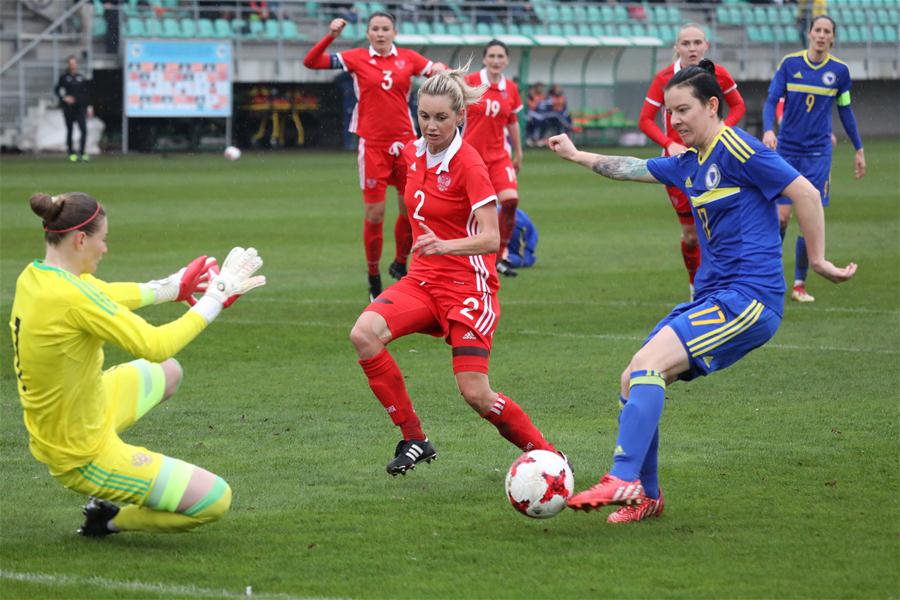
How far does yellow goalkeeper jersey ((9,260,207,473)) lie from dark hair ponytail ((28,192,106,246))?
150 millimetres

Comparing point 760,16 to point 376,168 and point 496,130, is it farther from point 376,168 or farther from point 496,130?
point 376,168

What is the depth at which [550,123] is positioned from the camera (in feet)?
125

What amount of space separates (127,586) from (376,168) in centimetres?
770

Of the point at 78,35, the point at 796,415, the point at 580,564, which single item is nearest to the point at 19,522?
the point at 580,564

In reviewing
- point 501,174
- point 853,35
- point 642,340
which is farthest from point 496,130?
point 853,35

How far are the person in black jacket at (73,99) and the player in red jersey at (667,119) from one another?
21390 millimetres

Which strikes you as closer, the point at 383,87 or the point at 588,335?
the point at 588,335

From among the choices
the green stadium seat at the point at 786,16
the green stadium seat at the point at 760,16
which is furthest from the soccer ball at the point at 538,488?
the green stadium seat at the point at 786,16

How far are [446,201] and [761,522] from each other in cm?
211

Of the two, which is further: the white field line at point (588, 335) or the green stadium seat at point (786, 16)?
the green stadium seat at point (786, 16)

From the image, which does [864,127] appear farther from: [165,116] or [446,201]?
[446,201]

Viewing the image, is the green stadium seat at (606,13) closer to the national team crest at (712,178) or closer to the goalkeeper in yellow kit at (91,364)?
the national team crest at (712,178)

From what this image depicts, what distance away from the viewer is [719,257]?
5836mm

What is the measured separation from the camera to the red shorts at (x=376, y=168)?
12.2 m
